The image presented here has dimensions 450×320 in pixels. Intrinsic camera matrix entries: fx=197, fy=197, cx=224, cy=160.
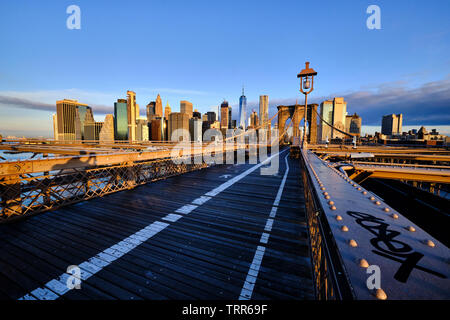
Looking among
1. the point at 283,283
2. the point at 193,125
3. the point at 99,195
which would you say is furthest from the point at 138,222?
the point at 193,125

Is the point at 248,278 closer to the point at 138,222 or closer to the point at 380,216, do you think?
the point at 380,216

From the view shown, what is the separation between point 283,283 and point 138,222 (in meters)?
4.65

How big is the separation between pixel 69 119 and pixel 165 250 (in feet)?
500

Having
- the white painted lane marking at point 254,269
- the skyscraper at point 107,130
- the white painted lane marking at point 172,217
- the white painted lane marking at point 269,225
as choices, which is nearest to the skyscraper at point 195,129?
the skyscraper at point 107,130

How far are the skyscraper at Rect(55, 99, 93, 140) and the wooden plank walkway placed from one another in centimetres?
13357

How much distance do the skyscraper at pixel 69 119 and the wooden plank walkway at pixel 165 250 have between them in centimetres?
13357

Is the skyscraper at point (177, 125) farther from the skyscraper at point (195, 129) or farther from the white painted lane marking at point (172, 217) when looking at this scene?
the white painted lane marking at point (172, 217)

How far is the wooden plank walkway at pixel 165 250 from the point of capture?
3.58 m

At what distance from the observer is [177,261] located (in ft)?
14.3

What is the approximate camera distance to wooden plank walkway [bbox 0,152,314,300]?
3.58m

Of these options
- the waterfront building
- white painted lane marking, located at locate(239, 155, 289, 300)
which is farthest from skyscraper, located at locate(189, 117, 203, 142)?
white painted lane marking, located at locate(239, 155, 289, 300)

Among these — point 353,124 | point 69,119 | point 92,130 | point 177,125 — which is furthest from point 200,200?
point 353,124

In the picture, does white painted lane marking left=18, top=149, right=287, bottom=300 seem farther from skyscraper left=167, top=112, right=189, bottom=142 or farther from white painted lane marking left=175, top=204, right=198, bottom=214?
skyscraper left=167, top=112, right=189, bottom=142

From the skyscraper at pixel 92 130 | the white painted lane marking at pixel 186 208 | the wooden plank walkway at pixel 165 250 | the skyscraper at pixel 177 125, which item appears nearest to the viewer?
the wooden plank walkway at pixel 165 250
